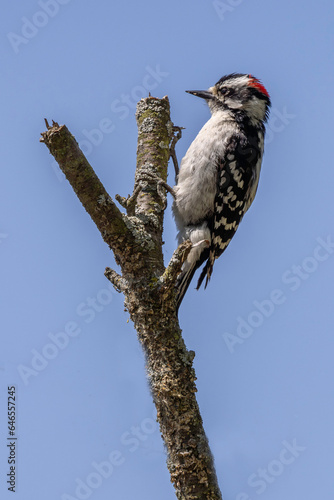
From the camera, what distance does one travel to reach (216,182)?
15.9ft

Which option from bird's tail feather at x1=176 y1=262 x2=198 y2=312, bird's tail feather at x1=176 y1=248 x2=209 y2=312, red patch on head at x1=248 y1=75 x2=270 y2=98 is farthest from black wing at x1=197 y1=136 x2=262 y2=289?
red patch on head at x1=248 y1=75 x2=270 y2=98

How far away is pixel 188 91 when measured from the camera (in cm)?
560

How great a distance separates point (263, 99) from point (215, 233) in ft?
5.23

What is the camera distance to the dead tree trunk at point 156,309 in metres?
2.65

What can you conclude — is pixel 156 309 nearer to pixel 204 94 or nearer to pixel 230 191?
pixel 230 191

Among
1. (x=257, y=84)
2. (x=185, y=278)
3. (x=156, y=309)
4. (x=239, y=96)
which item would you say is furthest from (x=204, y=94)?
(x=156, y=309)

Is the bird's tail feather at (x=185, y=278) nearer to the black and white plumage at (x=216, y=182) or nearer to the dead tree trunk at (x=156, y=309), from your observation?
the black and white plumage at (x=216, y=182)

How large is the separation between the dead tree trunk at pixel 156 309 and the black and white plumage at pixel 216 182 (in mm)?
1238


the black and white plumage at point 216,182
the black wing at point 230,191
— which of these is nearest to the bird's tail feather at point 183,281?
the black and white plumage at point 216,182

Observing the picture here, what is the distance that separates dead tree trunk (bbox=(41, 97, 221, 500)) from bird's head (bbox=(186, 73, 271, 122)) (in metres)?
2.23

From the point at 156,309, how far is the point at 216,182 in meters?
2.12

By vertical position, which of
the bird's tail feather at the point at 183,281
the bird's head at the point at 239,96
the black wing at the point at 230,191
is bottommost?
the bird's tail feather at the point at 183,281

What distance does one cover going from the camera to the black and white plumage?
477cm

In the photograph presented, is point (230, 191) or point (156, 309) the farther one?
point (230, 191)
